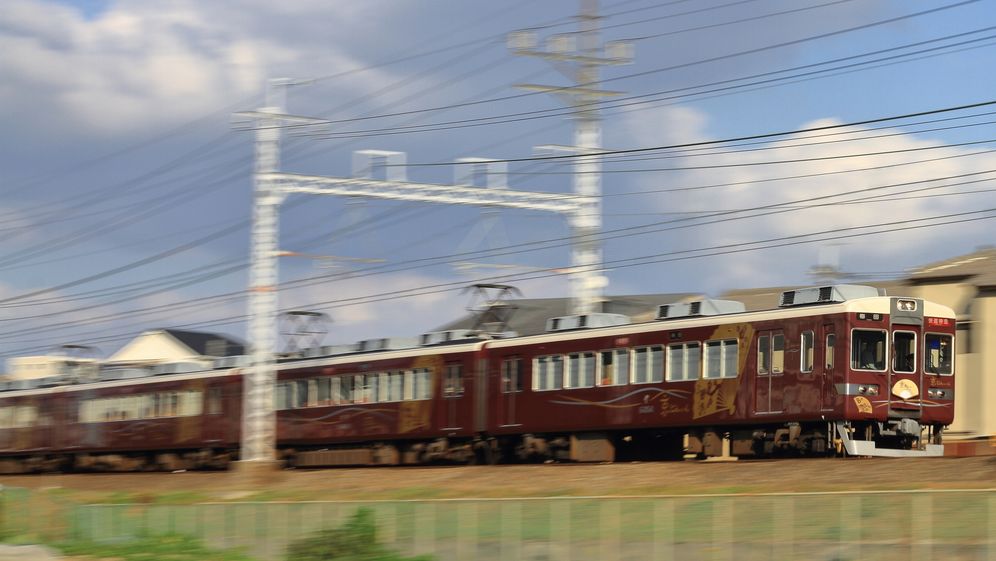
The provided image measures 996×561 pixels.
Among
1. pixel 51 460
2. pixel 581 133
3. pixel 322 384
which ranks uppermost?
pixel 581 133

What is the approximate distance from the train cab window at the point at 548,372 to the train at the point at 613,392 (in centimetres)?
4

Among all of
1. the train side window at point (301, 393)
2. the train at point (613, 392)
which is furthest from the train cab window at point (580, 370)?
the train side window at point (301, 393)

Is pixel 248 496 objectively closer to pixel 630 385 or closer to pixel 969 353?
pixel 630 385

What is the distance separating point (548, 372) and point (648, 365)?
129 inches

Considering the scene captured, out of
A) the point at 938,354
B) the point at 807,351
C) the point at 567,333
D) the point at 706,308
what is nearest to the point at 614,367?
the point at 567,333

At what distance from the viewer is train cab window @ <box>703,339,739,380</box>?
27.4m

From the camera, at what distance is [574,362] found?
102ft

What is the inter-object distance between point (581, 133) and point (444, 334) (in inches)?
244

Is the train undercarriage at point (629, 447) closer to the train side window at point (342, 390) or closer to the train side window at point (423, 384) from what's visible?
the train side window at point (423, 384)

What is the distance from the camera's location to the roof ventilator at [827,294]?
1032 inches

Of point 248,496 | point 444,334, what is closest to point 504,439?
point 444,334

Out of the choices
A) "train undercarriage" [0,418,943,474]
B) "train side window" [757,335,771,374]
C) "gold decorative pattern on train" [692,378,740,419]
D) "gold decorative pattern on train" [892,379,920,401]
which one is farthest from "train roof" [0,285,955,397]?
"train undercarriage" [0,418,943,474]

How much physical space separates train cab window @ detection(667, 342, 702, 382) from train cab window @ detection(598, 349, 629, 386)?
129 centimetres

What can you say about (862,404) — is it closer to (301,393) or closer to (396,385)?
(396,385)
